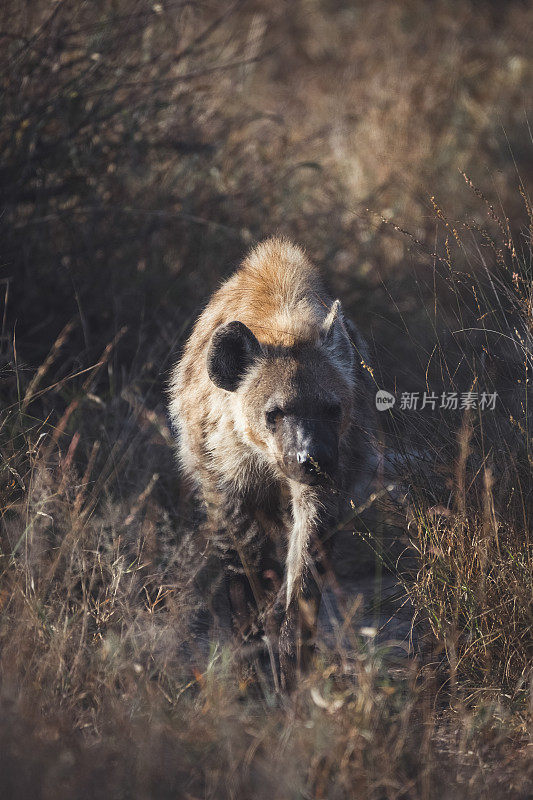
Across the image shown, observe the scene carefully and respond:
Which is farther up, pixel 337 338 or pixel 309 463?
pixel 337 338

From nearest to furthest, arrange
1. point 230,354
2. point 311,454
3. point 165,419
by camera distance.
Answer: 1. point 311,454
2. point 230,354
3. point 165,419

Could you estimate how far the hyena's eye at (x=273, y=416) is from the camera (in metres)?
3.00

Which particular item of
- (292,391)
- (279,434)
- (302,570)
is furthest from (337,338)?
(302,570)

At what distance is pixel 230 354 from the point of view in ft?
10.2

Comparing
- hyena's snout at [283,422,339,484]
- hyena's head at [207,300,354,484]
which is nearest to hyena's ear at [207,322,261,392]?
hyena's head at [207,300,354,484]

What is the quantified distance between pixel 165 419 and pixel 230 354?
1.16 m

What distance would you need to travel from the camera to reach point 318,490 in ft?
10.1

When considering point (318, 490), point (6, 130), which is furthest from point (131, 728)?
point (6, 130)

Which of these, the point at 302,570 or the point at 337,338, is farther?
the point at 337,338

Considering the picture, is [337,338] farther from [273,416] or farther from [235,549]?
Answer: [235,549]

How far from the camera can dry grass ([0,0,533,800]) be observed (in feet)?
6.94

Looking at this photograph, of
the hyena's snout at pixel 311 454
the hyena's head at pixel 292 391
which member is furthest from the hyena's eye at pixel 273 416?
the hyena's snout at pixel 311 454

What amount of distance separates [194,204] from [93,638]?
10.9ft

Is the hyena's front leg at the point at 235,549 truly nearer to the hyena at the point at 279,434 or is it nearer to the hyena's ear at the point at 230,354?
the hyena at the point at 279,434
